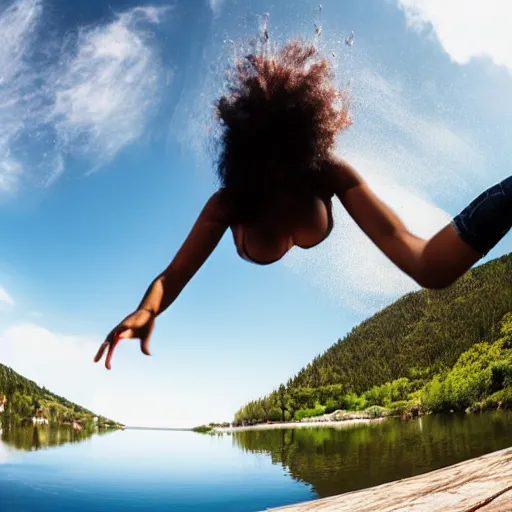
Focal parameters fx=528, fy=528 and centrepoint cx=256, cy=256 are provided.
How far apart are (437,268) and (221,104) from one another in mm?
702

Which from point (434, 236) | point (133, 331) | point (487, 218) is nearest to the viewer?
point (487, 218)

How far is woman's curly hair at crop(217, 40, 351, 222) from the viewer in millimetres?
1293

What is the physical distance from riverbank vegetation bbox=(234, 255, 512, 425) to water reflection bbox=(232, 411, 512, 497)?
176 cm

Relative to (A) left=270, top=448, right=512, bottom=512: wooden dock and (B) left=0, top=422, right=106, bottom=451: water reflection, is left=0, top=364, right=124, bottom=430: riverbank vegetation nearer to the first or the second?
(B) left=0, top=422, right=106, bottom=451: water reflection

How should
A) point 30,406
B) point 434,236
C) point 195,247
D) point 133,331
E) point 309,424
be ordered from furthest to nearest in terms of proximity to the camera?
point 309,424
point 30,406
point 195,247
point 133,331
point 434,236

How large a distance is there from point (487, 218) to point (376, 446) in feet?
126

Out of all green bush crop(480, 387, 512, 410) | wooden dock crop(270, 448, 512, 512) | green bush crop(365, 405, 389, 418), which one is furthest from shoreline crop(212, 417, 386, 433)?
wooden dock crop(270, 448, 512, 512)

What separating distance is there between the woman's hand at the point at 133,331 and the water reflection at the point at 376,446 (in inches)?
872

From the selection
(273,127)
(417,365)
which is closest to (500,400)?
(417,365)

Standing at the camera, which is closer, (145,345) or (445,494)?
(445,494)

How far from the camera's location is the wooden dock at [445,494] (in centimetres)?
103

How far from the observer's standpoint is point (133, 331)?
3.77 feet

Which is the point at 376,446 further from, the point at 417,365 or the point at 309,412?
the point at 417,365

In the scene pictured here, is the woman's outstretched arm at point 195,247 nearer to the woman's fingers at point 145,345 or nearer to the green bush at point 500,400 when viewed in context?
the woman's fingers at point 145,345
